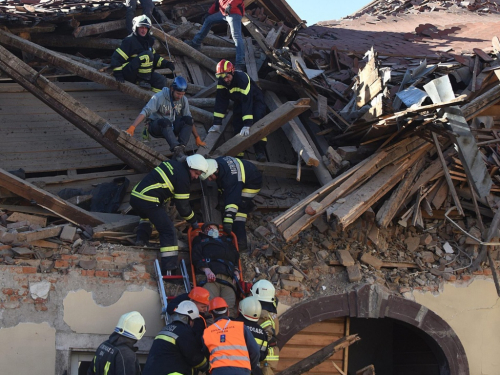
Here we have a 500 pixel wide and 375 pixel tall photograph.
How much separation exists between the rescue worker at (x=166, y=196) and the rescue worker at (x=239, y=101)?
59.7 inches

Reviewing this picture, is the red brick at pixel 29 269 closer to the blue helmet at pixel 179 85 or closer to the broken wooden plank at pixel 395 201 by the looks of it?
the blue helmet at pixel 179 85

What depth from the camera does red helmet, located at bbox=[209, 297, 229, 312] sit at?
8344 mm

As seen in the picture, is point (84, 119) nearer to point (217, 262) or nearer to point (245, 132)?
point (245, 132)

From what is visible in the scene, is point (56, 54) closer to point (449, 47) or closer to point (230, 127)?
point (230, 127)

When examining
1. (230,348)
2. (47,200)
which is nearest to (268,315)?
(230,348)

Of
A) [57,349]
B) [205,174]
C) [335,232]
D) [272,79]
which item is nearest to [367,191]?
[335,232]

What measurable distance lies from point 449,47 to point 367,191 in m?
4.86

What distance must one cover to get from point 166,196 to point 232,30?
4284 millimetres

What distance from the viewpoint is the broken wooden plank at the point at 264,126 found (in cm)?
1055

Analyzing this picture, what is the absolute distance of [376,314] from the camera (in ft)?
32.3

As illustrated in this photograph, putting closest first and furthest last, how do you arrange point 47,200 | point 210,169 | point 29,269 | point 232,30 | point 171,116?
point 29,269, point 47,200, point 210,169, point 171,116, point 232,30

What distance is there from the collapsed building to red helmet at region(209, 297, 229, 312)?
0.91m

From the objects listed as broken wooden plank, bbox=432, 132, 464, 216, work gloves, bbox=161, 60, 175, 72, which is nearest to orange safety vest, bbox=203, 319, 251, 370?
broken wooden plank, bbox=432, 132, 464, 216

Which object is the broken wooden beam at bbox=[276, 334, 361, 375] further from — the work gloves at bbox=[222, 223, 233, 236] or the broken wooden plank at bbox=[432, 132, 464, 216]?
the broken wooden plank at bbox=[432, 132, 464, 216]
